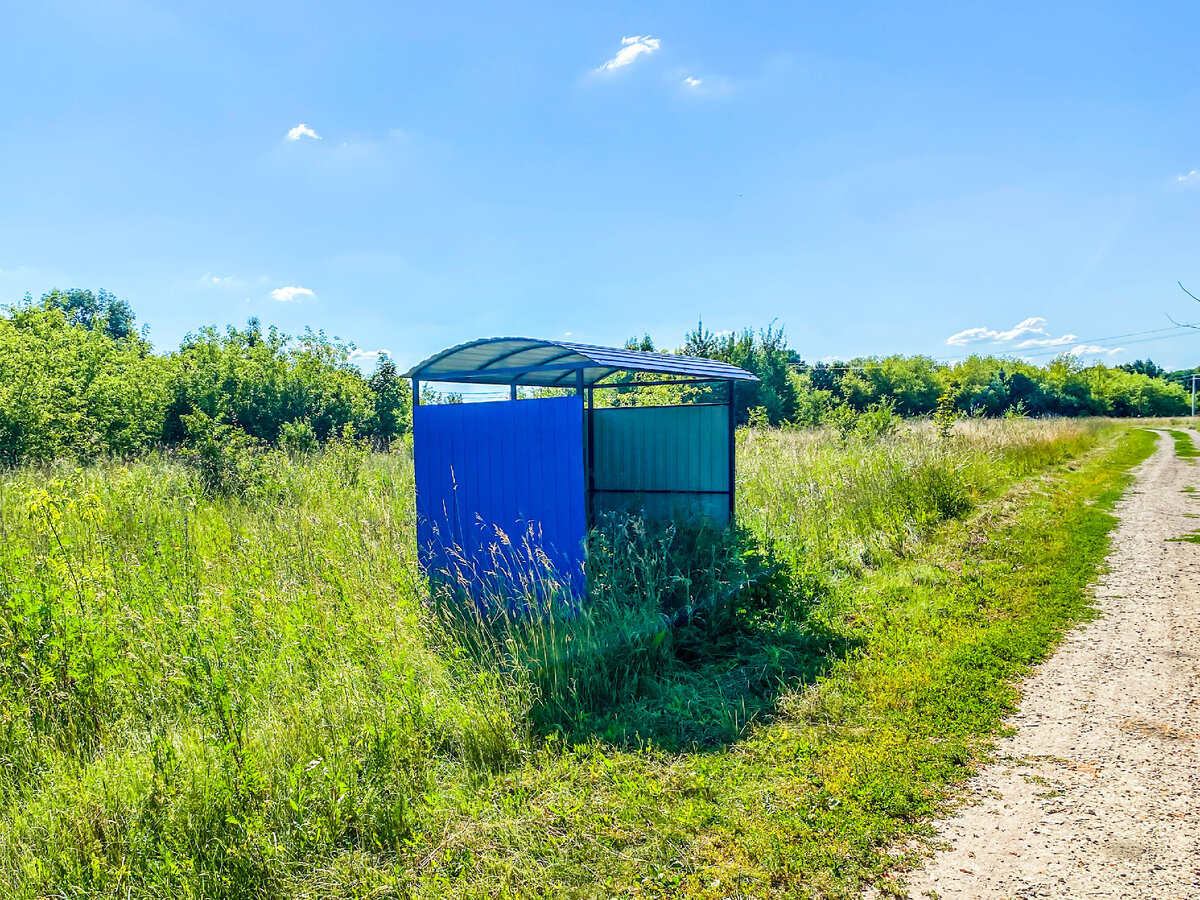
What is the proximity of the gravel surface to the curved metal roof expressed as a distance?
11.8 ft

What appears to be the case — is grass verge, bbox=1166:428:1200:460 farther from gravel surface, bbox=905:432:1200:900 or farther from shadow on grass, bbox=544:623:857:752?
shadow on grass, bbox=544:623:857:752

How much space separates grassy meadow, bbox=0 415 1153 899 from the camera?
2.92 m

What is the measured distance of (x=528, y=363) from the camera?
6684 mm

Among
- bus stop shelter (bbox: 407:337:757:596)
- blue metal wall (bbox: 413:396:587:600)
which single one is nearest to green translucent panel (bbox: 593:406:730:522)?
bus stop shelter (bbox: 407:337:757:596)

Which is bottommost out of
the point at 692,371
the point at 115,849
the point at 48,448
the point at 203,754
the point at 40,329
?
the point at 115,849

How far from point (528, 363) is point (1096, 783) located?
519cm

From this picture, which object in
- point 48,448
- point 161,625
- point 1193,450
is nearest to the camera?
point 161,625

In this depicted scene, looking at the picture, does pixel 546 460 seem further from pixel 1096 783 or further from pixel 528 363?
pixel 1096 783

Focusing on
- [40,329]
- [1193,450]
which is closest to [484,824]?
[40,329]

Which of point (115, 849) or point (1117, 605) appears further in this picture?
point (1117, 605)

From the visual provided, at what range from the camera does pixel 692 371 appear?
651cm

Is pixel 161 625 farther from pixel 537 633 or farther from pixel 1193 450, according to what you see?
pixel 1193 450

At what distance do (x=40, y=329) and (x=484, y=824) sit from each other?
877 inches

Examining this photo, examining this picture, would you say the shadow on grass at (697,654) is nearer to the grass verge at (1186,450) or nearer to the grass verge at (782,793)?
the grass verge at (782,793)
